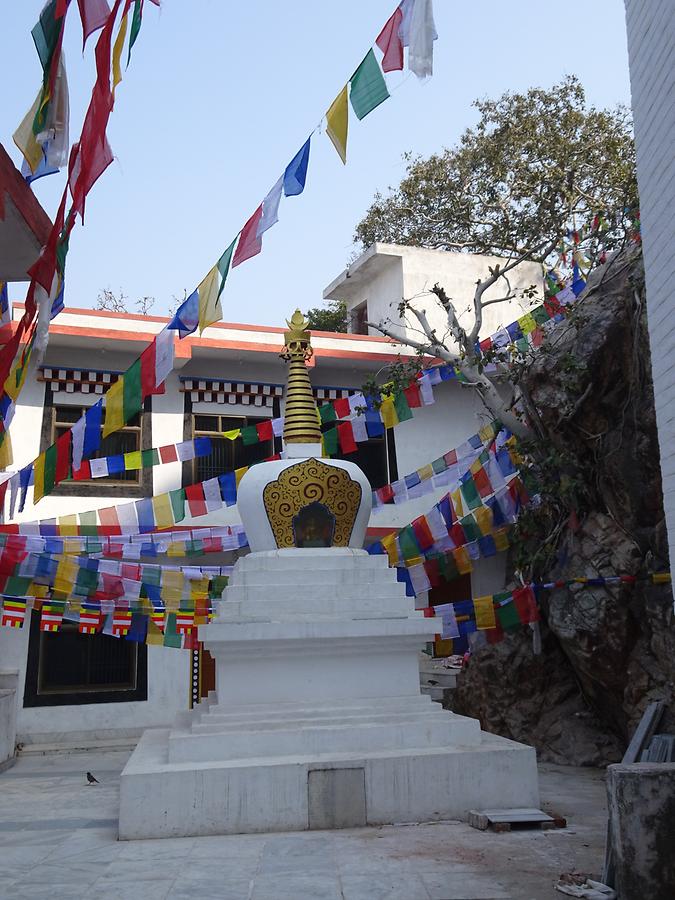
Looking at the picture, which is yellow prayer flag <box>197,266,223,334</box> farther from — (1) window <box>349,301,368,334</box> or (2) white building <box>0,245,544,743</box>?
(1) window <box>349,301,368,334</box>

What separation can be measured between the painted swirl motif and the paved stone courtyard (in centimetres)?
286

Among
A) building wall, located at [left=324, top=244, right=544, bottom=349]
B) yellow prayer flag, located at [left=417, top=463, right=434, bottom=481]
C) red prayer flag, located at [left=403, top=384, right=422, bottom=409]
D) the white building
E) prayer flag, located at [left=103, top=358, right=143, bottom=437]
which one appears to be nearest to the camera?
prayer flag, located at [left=103, top=358, right=143, bottom=437]

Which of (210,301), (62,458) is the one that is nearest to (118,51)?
(210,301)

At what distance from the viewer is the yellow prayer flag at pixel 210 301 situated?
6.80 metres

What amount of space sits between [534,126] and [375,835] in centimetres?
1449

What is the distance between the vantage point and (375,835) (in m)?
5.96

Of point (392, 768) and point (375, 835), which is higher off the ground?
point (392, 768)

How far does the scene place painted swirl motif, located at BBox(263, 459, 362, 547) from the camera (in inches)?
314

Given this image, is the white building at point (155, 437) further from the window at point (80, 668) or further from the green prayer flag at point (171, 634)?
the green prayer flag at point (171, 634)

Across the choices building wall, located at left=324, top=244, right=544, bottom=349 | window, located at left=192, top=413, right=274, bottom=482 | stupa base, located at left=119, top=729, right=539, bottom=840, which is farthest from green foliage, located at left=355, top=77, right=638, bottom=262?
stupa base, located at left=119, top=729, right=539, bottom=840

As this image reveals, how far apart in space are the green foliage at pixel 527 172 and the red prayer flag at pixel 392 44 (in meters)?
8.34

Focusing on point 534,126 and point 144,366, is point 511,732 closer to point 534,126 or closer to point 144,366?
point 144,366

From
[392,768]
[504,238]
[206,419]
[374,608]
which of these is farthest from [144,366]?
[504,238]

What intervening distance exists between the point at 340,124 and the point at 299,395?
3.26 metres
